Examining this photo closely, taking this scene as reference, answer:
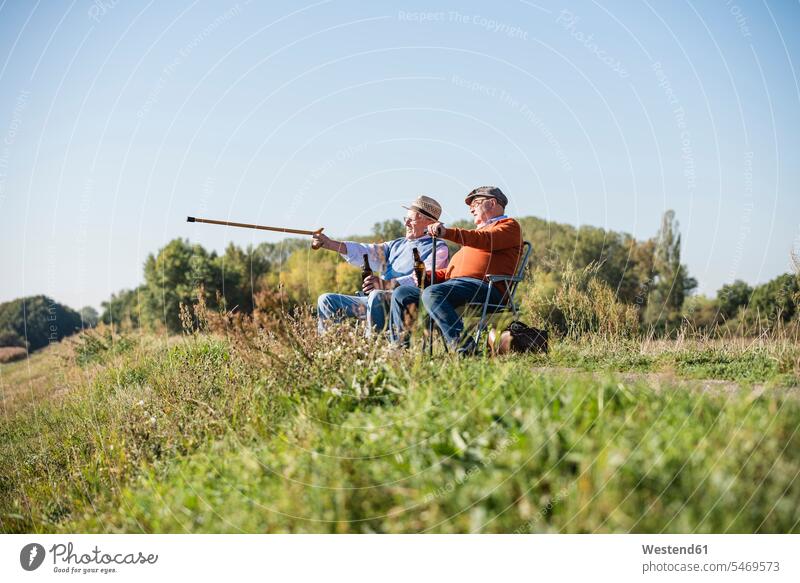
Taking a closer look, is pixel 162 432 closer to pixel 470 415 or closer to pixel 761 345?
pixel 470 415

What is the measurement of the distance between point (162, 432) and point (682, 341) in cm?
479

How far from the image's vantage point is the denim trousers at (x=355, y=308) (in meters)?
5.94

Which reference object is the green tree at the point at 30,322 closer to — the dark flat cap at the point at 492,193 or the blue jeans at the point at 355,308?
the blue jeans at the point at 355,308

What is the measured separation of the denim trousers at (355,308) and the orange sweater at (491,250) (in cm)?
→ 70

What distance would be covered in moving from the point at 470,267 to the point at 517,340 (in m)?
0.72

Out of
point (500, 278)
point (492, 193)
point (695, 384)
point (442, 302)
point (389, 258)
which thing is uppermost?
point (492, 193)

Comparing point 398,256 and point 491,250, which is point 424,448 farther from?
point 398,256

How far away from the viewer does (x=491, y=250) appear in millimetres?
5816

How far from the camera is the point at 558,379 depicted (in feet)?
13.3

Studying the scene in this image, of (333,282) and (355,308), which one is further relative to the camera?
(333,282)

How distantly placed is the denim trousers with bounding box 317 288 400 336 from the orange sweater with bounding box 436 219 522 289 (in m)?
0.70
